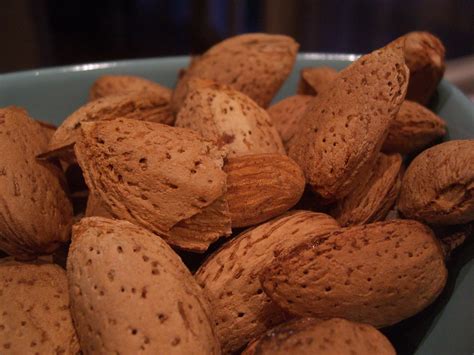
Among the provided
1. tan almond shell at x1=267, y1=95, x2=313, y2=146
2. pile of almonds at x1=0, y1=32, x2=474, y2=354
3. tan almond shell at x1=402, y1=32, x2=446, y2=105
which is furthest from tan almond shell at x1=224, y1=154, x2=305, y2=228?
tan almond shell at x1=402, y1=32, x2=446, y2=105

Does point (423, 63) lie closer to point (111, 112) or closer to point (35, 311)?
point (111, 112)

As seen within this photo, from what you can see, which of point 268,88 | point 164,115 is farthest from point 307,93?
point 164,115

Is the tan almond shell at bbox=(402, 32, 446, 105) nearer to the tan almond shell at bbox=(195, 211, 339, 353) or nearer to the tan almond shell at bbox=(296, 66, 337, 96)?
the tan almond shell at bbox=(296, 66, 337, 96)

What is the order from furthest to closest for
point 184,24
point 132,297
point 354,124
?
point 184,24 → point 354,124 → point 132,297

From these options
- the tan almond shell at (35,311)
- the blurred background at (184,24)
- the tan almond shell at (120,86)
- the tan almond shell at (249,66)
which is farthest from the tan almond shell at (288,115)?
the blurred background at (184,24)

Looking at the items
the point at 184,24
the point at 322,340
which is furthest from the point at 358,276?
the point at 184,24

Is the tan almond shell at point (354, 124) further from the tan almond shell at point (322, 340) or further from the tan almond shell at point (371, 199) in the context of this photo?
the tan almond shell at point (322, 340)
